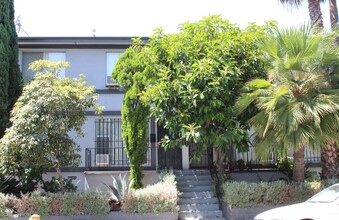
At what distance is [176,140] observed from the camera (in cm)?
1274

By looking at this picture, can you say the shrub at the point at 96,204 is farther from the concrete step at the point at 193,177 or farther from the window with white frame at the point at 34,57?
the window with white frame at the point at 34,57

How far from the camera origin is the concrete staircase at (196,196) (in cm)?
1291

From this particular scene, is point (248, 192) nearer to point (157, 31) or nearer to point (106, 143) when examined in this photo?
point (157, 31)

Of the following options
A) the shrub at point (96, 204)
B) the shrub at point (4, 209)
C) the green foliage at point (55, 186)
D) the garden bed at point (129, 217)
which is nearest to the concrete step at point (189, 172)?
the garden bed at point (129, 217)

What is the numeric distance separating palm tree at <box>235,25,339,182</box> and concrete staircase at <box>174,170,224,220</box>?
2.56 meters

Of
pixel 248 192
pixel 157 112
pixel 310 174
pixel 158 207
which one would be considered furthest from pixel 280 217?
pixel 310 174

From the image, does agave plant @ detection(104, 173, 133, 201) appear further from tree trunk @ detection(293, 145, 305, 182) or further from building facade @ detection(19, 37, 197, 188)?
tree trunk @ detection(293, 145, 305, 182)

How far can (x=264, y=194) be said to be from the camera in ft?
40.4

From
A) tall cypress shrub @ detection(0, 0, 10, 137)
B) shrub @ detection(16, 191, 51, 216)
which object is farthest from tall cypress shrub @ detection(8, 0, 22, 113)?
shrub @ detection(16, 191, 51, 216)

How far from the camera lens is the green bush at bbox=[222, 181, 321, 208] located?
12.2m

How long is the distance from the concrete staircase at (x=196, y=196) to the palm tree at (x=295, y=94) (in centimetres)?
256

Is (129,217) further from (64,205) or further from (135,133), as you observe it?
(135,133)

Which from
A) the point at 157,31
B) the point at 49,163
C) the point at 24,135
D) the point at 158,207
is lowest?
the point at 158,207

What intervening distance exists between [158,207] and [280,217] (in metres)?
4.33
